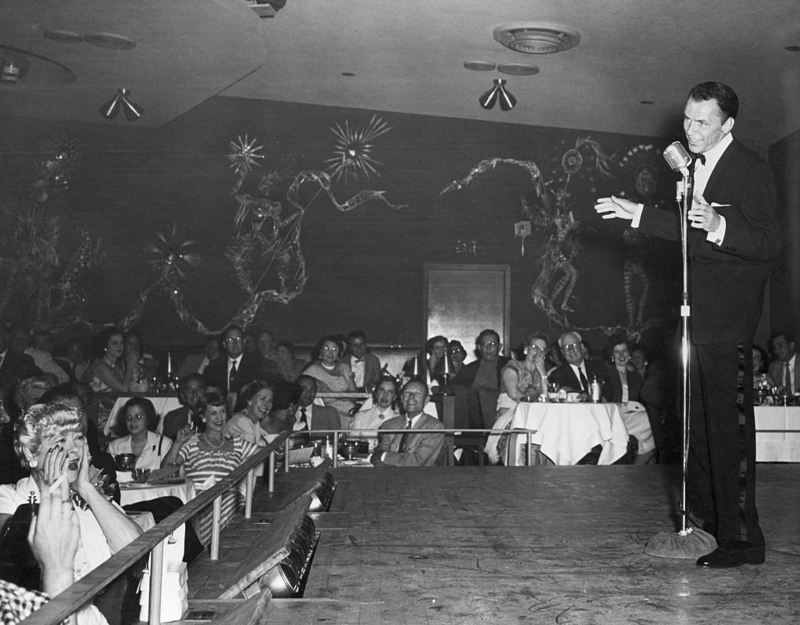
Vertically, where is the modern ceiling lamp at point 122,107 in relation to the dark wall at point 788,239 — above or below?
above

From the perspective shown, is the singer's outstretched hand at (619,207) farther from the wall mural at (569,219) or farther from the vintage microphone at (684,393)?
the wall mural at (569,219)

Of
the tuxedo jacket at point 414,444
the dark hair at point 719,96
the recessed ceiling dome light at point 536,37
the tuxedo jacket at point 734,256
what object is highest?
the recessed ceiling dome light at point 536,37

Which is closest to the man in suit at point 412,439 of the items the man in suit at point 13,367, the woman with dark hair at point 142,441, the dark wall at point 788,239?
the woman with dark hair at point 142,441

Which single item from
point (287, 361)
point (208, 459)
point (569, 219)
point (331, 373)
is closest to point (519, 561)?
point (208, 459)

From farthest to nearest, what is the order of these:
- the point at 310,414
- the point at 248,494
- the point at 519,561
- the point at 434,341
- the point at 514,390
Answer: the point at 434,341, the point at 514,390, the point at 310,414, the point at 248,494, the point at 519,561

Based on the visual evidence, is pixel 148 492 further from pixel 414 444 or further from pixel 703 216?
pixel 703 216

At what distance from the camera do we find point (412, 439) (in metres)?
6.28

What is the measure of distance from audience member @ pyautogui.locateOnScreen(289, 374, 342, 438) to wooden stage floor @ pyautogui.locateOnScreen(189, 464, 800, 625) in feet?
7.45

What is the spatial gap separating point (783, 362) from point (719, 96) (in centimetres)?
674

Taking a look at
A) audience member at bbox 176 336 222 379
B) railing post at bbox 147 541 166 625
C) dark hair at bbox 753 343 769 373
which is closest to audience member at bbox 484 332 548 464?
dark hair at bbox 753 343 769 373

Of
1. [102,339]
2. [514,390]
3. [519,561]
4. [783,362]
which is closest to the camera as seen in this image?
[519,561]

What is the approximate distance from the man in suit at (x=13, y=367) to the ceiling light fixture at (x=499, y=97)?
4.83 m

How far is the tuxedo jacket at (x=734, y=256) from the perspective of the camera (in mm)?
2590

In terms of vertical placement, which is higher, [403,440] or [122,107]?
[122,107]
